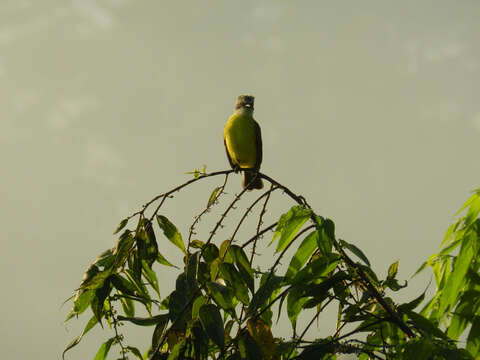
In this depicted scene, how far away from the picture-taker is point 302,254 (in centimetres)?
208

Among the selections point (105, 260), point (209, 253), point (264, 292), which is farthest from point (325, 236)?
point (105, 260)

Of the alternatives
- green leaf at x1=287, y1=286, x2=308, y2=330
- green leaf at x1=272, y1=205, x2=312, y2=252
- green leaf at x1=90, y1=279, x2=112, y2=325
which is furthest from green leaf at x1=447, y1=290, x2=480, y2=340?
green leaf at x1=90, y1=279, x2=112, y2=325

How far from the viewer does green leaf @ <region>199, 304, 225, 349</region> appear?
181 centimetres

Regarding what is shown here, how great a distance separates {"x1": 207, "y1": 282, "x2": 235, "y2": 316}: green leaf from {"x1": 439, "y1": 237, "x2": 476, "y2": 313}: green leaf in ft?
2.82

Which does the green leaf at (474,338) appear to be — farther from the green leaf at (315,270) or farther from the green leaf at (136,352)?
the green leaf at (136,352)

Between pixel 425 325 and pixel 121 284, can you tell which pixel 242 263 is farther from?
pixel 425 325

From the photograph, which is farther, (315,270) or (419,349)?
(315,270)

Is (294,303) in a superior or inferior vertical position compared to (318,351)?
superior

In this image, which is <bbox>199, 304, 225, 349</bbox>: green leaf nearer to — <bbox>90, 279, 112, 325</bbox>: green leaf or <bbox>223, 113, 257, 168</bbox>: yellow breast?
<bbox>90, 279, 112, 325</bbox>: green leaf

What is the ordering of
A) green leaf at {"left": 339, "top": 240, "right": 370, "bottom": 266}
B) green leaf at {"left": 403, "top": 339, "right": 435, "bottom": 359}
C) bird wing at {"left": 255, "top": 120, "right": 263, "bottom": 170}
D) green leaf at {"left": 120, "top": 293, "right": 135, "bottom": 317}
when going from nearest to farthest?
1. green leaf at {"left": 403, "top": 339, "right": 435, "bottom": 359}
2. green leaf at {"left": 339, "top": 240, "right": 370, "bottom": 266}
3. green leaf at {"left": 120, "top": 293, "right": 135, "bottom": 317}
4. bird wing at {"left": 255, "top": 120, "right": 263, "bottom": 170}

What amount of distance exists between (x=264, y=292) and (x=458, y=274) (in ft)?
2.55

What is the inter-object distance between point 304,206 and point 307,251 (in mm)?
167

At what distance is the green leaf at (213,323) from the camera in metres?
1.81

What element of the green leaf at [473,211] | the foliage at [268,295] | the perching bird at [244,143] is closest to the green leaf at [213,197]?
the foliage at [268,295]
